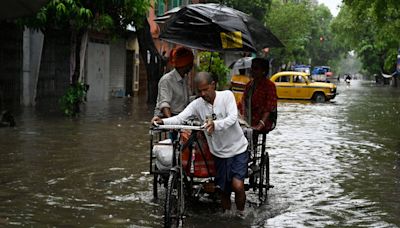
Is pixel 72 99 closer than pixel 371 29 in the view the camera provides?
Yes

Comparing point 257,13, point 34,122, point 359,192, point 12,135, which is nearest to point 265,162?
point 359,192

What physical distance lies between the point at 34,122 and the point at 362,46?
63.5 metres

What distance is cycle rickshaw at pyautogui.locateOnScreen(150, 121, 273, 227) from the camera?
20.6ft

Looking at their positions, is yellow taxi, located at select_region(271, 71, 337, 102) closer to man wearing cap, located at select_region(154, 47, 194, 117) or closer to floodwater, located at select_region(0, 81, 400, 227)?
floodwater, located at select_region(0, 81, 400, 227)

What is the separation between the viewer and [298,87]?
33750mm

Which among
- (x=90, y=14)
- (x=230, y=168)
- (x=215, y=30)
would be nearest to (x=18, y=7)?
(x=215, y=30)

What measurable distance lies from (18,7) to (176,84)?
3.06 metres

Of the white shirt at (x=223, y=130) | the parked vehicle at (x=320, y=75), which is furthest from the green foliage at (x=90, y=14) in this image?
the parked vehicle at (x=320, y=75)

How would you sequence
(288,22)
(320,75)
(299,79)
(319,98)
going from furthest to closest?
(288,22) → (320,75) → (299,79) → (319,98)

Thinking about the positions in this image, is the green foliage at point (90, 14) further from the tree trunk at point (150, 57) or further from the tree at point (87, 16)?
the tree trunk at point (150, 57)

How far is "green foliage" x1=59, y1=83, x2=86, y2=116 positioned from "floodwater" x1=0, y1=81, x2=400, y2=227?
2.90 feet

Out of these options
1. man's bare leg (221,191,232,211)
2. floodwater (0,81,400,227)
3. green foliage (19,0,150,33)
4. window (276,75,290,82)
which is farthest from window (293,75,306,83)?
man's bare leg (221,191,232,211)

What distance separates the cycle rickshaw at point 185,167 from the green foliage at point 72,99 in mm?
10362

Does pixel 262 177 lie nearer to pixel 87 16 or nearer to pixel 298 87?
pixel 87 16
